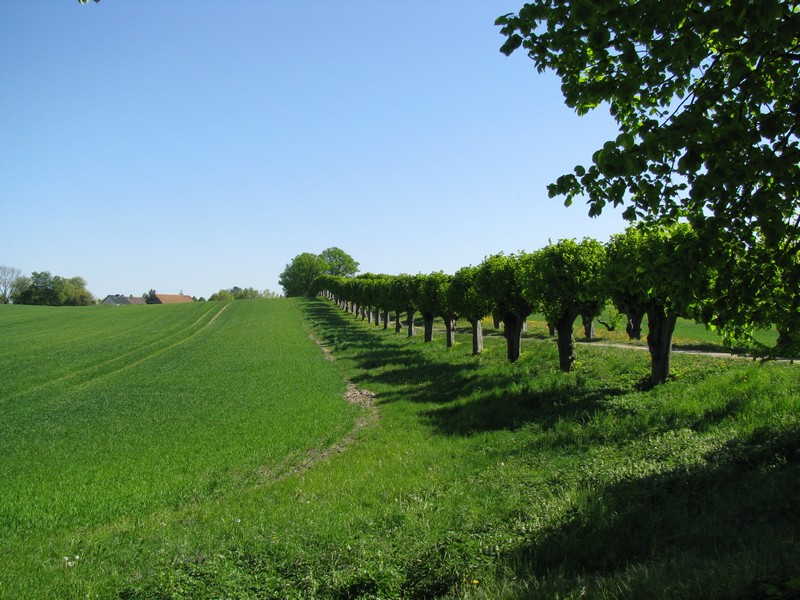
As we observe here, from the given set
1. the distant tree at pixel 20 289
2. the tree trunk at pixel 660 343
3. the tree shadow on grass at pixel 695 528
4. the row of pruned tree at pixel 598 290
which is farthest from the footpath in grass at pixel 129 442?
the distant tree at pixel 20 289

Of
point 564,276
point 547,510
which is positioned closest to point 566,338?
point 564,276

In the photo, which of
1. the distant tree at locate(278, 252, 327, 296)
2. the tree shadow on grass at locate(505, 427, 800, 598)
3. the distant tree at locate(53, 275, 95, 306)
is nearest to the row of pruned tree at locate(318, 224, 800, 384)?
the tree shadow on grass at locate(505, 427, 800, 598)

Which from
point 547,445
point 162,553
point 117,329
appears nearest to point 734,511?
point 547,445

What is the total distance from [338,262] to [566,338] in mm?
156297

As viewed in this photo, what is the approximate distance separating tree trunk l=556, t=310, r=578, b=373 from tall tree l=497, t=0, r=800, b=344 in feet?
51.2

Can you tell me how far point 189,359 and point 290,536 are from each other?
35.4 meters

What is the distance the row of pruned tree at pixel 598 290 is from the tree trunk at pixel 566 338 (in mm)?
40

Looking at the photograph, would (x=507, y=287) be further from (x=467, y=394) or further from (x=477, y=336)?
(x=467, y=394)

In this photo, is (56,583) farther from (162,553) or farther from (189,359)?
(189,359)

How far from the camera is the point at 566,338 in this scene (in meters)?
22.7

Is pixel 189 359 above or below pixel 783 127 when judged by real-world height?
below

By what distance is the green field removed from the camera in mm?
6617

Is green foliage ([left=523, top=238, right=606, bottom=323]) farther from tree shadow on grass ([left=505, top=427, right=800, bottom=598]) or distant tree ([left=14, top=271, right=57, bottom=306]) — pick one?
distant tree ([left=14, top=271, right=57, bottom=306])

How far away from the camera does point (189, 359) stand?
135ft
